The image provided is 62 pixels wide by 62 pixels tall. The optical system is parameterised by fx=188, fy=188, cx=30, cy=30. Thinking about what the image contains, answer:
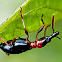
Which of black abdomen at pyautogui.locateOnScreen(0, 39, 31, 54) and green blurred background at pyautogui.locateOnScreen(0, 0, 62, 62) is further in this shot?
green blurred background at pyautogui.locateOnScreen(0, 0, 62, 62)

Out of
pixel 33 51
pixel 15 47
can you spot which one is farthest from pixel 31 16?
pixel 33 51

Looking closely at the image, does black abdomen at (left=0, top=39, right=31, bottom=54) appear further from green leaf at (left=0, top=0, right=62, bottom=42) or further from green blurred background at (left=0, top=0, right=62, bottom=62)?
green blurred background at (left=0, top=0, right=62, bottom=62)

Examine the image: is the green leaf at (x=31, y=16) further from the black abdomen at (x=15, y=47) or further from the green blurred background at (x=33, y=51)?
the green blurred background at (x=33, y=51)

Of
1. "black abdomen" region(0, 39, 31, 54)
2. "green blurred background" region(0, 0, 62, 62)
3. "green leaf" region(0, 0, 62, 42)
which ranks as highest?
"green leaf" region(0, 0, 62, 42)

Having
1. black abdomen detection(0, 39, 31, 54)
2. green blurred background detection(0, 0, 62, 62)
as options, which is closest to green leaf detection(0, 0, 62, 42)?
black abdomen detection(0, 39, 31, 54)

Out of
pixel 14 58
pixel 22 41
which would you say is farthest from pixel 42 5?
pixel 14 58

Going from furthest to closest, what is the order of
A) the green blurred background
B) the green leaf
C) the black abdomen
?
the green blurred background
the black abdomen
the green leaf

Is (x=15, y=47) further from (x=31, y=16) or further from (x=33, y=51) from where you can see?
(x=33, y=51)

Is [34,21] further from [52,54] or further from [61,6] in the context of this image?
[52,54]

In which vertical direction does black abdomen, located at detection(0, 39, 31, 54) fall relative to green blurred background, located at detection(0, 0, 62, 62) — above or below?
above
